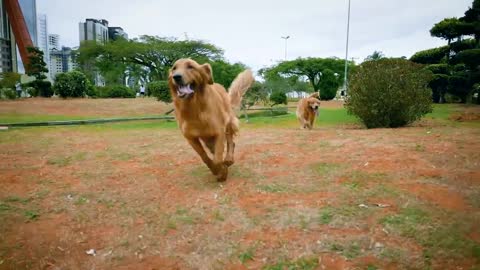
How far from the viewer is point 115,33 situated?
155ft

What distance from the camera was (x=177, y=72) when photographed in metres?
3.79

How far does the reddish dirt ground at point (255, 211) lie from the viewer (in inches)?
122

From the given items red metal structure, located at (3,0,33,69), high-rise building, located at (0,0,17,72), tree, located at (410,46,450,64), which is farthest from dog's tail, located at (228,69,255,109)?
high-rise building, located at (0,0,17,72)

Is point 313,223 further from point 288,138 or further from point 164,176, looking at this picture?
point 288,138

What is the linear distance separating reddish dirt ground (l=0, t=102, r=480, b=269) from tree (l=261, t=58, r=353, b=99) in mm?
42185

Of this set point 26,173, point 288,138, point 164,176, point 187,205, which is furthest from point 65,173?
point 288,138

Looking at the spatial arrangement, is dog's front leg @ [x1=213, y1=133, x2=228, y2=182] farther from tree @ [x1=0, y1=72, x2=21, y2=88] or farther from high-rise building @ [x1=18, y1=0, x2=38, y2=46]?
high-rise building @ [x1=18, y1=0, x2=38, y2=46]

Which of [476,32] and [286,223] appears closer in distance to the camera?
[286,223]

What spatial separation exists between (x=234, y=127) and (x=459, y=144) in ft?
14.8

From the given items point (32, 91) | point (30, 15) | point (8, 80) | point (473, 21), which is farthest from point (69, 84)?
point (473, 21)

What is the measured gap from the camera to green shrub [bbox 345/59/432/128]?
33.8ft

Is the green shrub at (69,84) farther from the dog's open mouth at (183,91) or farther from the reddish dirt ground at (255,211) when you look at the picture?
the dog's open mouth at (183,91)

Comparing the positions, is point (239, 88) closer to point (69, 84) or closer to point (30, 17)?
point (69, 84)

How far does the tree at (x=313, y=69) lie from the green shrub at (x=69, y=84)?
25.7 m
